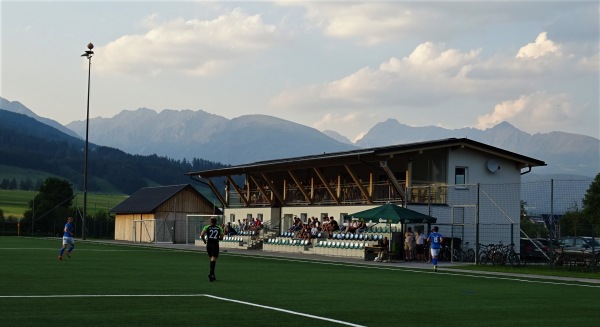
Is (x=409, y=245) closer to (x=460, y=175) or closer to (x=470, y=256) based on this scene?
(x=470, y=256)

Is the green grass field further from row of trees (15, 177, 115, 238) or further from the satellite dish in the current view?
the satellite dish

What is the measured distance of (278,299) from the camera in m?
19.8

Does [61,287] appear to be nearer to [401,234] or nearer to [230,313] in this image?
[230,313]

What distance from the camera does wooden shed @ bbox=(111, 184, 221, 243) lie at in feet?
257

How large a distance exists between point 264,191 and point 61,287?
43970mm

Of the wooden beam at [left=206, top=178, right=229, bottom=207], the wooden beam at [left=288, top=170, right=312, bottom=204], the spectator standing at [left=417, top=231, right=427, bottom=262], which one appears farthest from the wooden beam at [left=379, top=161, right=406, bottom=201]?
the wooden beam at [left=206, top=178, right=229, bottom=207]

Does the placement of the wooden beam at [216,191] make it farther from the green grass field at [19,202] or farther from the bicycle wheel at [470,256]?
the green grass field at [19,202]

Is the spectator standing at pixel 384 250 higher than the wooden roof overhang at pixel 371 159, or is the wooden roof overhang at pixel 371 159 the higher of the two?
the wooden roof overhang at pixel 371 159

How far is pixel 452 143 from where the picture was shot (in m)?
51.2

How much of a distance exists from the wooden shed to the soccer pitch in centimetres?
4728

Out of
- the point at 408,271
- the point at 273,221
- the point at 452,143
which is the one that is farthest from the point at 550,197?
the point at 273,221

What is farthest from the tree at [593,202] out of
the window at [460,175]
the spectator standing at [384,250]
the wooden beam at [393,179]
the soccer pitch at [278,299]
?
the soccer pitch at [278,299]

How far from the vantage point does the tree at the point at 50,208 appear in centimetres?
9450

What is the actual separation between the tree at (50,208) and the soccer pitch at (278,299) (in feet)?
216
